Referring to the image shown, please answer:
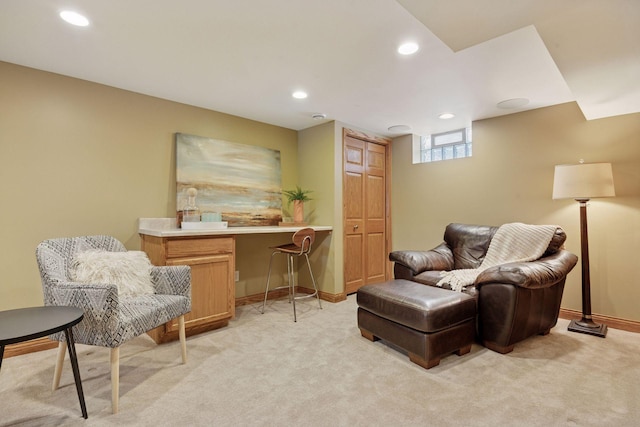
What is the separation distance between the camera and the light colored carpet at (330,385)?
60.3 inches

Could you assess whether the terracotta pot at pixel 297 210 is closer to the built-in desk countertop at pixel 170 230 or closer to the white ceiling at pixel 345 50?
the built-in desk countertop at pixel 170 230

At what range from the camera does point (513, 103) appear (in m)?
3.05

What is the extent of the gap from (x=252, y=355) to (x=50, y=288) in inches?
51.8

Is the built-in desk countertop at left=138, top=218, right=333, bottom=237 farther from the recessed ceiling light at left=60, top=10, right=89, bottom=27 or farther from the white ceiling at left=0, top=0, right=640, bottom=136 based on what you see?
the recessed ceiling light at left=60, top=10, right=89, bottom=27

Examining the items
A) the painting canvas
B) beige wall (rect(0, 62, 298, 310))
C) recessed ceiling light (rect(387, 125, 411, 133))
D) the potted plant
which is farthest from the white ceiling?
the potted plant

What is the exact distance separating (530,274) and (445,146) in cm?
252

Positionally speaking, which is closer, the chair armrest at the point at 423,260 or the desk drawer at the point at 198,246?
the desk drawer at the point at 198,246

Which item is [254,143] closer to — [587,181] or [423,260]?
[423,260]

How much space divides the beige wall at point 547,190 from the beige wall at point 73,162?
3.08 meters

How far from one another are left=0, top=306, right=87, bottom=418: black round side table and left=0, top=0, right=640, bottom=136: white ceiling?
1666 millimetres

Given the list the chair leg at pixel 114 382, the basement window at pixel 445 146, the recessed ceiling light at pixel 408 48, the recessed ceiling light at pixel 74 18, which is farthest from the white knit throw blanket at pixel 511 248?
the recessed ceiling light at pixel 74 18

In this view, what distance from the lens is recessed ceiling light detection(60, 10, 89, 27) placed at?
1.75 meters

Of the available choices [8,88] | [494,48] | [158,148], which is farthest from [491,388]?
[8,88]

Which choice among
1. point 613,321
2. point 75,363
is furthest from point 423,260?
point 75,363
